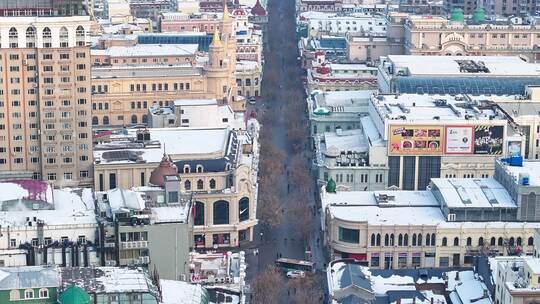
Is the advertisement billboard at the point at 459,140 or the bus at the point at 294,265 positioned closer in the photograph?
the bus at the point at 294,265

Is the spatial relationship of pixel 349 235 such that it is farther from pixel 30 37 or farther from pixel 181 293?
pixel 30 37

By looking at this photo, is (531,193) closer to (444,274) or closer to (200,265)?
(444,274)

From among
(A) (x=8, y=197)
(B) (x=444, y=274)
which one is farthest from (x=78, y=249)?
(B) (x=444, y=274)

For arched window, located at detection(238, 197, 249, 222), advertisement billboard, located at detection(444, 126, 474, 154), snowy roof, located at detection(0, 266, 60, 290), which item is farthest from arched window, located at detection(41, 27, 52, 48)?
advertisement billboard, located at detection(444, 126, 474, 154)

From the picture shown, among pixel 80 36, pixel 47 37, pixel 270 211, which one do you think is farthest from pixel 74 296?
pixel 270 211

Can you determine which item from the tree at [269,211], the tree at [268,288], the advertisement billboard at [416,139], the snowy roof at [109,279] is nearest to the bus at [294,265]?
the tree at [268,288]

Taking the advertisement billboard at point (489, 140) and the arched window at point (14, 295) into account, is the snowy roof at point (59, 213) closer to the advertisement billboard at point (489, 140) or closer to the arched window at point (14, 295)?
the arched window at point (14, 295)
